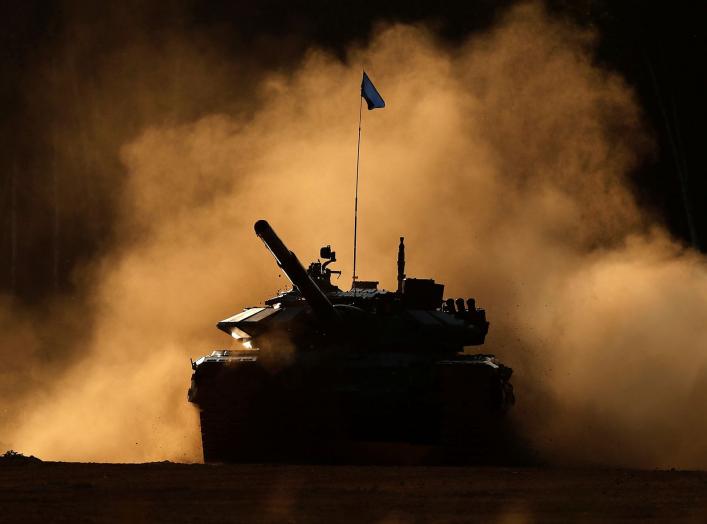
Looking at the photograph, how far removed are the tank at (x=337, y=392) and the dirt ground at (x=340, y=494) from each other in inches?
35.9

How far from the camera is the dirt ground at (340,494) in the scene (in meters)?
11.5

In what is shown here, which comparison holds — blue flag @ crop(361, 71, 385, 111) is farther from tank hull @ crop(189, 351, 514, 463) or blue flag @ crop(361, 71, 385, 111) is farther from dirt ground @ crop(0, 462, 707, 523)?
dirt ground @ crop(0, 462, 707, 523)

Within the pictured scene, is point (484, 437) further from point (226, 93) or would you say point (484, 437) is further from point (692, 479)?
point (226, 93)

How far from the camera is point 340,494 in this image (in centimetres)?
1275

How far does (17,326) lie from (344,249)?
9.82 metres

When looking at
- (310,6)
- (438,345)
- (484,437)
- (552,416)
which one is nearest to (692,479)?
(484,437)

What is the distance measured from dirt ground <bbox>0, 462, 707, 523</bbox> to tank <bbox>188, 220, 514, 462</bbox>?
91 cm

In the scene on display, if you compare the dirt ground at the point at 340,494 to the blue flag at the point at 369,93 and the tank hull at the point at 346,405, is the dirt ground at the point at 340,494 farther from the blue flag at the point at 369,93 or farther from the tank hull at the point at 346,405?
the blue flag at the point at 369,93

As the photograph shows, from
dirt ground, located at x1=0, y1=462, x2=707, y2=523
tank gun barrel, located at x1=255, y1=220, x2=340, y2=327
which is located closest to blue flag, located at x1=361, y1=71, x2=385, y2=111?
tank gun barrel, located at x1=255, y1=220, x2=340, y2=327

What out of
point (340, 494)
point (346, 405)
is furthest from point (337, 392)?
point (340, 494)

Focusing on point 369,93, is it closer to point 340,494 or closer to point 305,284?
point 305,284

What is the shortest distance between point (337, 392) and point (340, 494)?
136 inches

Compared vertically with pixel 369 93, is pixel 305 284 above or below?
below

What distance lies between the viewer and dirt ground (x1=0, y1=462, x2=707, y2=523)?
11.5 meters
